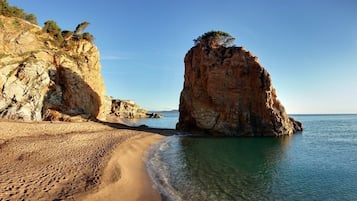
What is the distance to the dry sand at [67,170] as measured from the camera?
12.0 meters

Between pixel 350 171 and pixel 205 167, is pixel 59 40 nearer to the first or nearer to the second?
pixel 205 167

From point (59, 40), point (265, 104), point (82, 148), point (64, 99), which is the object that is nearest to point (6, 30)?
point (59, 40)

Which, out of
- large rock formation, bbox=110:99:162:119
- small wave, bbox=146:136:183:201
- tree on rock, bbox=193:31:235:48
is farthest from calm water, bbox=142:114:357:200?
large rock formation, bbox=110:99:162:119

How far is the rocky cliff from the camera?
3431cm

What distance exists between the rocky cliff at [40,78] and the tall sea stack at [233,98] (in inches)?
827

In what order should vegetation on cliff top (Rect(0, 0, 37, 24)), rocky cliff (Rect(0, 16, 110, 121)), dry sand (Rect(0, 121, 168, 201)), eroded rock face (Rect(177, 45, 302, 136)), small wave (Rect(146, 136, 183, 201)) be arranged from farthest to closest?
eroded rock face (Rect(177, 45, 302, 136)) < vegetation on cliff top (Rect(0, 0, 37, 24)) < rocky cliff (Rect(0, 16, 110, 121)) < small wave (Rect(146, 136, 183, 201)) < dry sand (Rect(0, 121, 168, 201))

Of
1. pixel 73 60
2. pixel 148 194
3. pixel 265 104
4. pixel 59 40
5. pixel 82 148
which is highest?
pixel 59 40

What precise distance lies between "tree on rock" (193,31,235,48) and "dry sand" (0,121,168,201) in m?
33.5

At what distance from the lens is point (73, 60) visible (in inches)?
1820

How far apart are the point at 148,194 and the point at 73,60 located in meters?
39.0

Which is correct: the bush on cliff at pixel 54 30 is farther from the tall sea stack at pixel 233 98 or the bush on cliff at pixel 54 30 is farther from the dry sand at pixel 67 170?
the tall sea stack at pixel 233 98

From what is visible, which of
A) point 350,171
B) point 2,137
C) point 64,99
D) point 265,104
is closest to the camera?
point 350,171

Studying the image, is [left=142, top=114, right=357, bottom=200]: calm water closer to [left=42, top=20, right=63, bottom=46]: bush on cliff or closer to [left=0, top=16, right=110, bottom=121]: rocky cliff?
[left=0, top=16, right=110, bottom=121]: rocky cliff

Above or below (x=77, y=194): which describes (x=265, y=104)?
above
